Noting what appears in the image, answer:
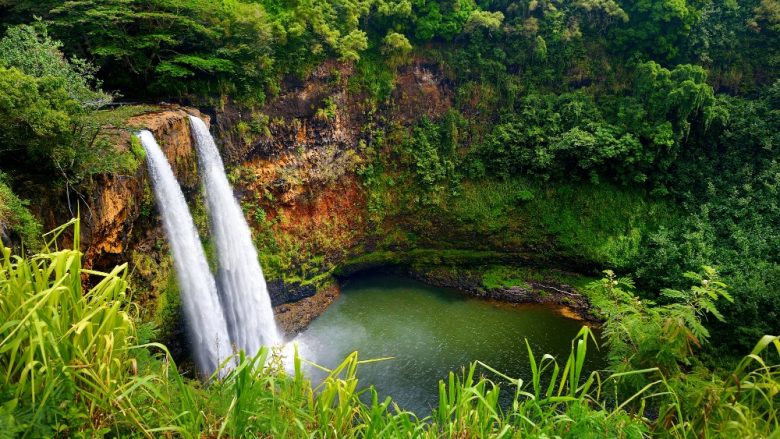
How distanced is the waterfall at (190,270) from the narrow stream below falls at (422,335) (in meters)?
2.62

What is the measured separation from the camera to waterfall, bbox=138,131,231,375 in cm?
831

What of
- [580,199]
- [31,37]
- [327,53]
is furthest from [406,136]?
[31,37]

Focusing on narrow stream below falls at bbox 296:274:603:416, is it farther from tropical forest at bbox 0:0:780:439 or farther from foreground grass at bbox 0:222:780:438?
foreground grass at bbox 0:222:780:438

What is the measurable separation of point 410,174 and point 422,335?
20.5 feet

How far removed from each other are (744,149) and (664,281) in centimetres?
606

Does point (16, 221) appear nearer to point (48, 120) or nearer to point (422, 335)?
point (48, 120)

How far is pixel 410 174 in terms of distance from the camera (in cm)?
1619

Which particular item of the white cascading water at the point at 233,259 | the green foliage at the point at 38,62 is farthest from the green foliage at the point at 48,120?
the white cascading water at the point at 233,259

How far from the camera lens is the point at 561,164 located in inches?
623

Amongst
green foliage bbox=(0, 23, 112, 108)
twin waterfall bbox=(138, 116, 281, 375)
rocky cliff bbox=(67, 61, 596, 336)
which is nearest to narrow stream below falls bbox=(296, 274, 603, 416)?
rocky cliff bbox=(67, 61, 596, 336)

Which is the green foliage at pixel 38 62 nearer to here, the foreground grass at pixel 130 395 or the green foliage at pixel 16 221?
the green foliage at pixel 16 221

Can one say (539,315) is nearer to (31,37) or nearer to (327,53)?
(327,53)

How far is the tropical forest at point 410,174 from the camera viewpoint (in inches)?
281

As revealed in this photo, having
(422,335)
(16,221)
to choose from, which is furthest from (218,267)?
(422,335)
